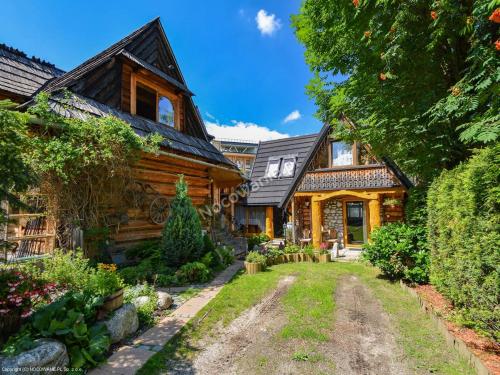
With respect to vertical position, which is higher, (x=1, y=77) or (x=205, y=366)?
(x=1, y=77)

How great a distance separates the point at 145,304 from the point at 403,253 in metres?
6.34

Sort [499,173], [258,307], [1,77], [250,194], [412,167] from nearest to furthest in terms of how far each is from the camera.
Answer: [499,173], [258,307], [412,167], [1,77], [250,194]

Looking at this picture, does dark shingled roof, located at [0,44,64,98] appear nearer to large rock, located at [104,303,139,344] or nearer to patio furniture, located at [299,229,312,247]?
large rock, located at [104,303,139,344]

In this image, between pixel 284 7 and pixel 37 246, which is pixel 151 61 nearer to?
pixel 284 7

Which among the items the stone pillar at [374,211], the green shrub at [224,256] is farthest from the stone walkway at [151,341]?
the stone pillar at [374,211]

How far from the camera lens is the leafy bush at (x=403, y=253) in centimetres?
627

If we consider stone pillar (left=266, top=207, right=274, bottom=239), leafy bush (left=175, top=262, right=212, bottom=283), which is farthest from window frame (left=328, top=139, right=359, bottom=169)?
leafy bush (left=175, top=262, right=212, bottom=283)

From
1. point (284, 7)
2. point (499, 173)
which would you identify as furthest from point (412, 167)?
point (284, 7)

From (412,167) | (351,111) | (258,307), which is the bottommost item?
(258,307)

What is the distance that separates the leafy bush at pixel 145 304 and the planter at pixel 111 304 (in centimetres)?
50

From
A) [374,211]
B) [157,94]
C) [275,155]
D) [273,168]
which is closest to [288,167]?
[273,168]

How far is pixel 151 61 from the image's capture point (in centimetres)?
929

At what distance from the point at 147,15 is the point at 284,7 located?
17.9ft

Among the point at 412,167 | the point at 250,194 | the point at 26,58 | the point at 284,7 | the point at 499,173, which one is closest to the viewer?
the point at 499,173
